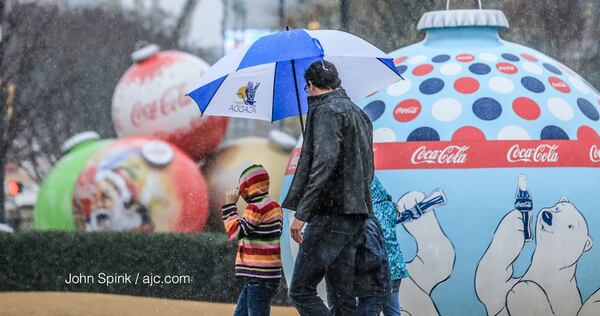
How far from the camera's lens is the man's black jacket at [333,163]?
6664 millimetres

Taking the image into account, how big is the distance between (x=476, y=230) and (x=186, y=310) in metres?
4.46

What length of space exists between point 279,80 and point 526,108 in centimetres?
162

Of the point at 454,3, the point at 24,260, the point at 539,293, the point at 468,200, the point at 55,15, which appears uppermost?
the point at 55,15

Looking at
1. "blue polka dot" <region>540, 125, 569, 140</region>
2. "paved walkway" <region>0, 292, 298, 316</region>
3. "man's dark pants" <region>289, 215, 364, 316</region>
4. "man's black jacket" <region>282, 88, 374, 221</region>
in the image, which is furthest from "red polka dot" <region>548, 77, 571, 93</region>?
"paved walkway" <region>0, 292, 298, 316</region>

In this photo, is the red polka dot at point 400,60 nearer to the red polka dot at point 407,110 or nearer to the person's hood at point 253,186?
the red polka dot at point 407,110

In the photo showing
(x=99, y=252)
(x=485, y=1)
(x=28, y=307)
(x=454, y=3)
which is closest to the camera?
(x=28, y=307)

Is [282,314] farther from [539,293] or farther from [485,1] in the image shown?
[485,1]

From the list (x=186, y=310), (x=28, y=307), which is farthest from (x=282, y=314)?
(x=28, y=307)

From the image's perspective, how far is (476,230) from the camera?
26.6 feet

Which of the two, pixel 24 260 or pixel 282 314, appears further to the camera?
pixel 24 260

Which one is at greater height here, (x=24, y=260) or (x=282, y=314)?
(x=24, y=260)

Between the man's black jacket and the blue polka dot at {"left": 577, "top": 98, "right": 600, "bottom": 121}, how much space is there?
238cm

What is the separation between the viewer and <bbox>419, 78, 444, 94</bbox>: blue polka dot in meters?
8.62

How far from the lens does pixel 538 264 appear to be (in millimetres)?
8141
